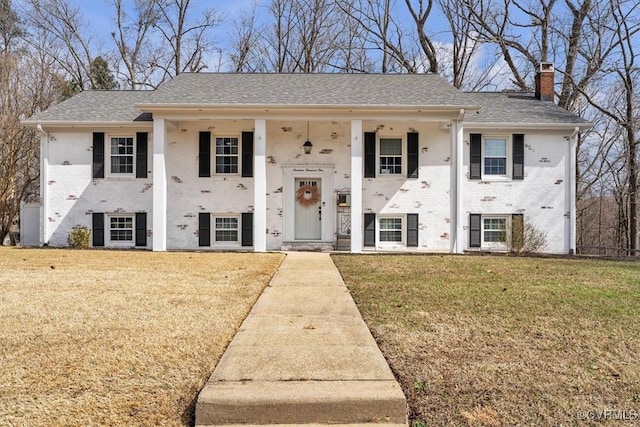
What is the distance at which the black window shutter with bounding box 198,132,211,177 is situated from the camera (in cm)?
1377

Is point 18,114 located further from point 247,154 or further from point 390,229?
point 390,229

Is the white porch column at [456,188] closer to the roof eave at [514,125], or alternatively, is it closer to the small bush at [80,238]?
the roof eave at [514,125]

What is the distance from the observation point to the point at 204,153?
13773mm

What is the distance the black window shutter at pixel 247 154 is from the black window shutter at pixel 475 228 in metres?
6.82

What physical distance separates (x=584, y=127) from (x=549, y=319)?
11.5m

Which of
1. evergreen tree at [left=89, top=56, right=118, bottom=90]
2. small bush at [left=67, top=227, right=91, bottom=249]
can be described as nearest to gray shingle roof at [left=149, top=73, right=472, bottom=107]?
small bush at [left=67, top=227, right=91, bottom=249]

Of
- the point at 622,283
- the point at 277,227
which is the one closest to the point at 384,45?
the point at 277,227

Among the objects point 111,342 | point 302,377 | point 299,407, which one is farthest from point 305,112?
point 299,407

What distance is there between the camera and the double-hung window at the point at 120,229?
14.1 metres

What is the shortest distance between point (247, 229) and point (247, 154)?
223 cm

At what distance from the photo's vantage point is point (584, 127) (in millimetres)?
13758

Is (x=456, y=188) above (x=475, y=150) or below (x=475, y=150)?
below

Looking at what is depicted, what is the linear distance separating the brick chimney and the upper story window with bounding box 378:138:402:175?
5.83 metres

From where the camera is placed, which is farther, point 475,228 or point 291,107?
point 475,228
